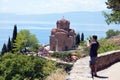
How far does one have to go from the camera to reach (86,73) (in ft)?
39.7

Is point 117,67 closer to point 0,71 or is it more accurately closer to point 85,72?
point 85,72

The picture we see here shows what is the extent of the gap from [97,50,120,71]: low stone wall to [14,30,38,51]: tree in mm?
65894

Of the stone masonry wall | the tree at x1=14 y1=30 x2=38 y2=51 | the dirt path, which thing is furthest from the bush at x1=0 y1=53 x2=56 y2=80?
the tree at x1=14 y1=30 x2=38 y2=51

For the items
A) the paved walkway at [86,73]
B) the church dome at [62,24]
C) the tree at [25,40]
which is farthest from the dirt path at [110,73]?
the church dome at [62,24]

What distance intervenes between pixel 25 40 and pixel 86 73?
85969 mm

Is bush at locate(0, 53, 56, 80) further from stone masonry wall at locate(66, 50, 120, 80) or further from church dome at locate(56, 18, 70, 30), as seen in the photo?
church dome at locate(56, 18, 70, 30)

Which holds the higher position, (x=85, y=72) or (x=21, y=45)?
(x=85, y=72)

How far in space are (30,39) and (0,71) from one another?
Result: 82071 mm

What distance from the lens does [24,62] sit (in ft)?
86.6

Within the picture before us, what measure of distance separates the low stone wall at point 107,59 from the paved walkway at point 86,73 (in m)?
0.23

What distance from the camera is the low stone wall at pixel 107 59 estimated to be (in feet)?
48.7

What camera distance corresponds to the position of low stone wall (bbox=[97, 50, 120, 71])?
48.7ft

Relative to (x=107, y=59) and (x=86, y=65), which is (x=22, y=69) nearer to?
(x=107, y=59)

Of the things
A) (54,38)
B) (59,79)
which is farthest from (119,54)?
(54,38)
